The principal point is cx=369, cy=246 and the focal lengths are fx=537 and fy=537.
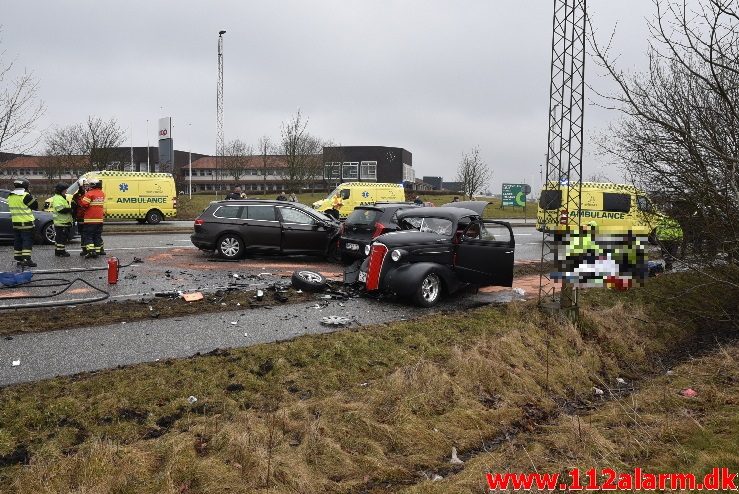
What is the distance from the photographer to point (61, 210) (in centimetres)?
1283

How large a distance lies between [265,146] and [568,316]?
220ft

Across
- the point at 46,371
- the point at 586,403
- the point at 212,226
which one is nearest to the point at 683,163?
the point at 586,403

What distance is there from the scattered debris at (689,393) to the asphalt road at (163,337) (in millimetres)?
3799

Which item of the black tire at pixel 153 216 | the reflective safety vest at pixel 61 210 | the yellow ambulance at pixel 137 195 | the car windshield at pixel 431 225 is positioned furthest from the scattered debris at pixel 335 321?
the black tire at pixel 153 216

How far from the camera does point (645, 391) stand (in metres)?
7.06

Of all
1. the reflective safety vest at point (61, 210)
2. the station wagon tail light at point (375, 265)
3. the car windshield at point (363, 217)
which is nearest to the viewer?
the station wagon tail light at point (375, 265)

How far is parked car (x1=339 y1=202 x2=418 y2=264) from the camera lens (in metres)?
12.6

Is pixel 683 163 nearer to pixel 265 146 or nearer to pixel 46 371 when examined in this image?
pixel 46 371

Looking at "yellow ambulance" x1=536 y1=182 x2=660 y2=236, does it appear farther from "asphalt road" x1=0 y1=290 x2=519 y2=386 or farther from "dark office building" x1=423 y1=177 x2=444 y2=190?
"dark office building" x1=423 y1=177 x2=444 y2=190

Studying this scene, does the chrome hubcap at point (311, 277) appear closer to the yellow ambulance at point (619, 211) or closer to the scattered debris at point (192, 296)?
the scattered debris at point (192, 296)

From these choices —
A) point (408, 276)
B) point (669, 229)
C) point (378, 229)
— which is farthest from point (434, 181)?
point (408, 276)

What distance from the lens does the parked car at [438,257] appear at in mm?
9320

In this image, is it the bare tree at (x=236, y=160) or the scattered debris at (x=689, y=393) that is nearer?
the scattered debris at (x=689, y=393)

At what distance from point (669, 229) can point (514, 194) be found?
113 ft
